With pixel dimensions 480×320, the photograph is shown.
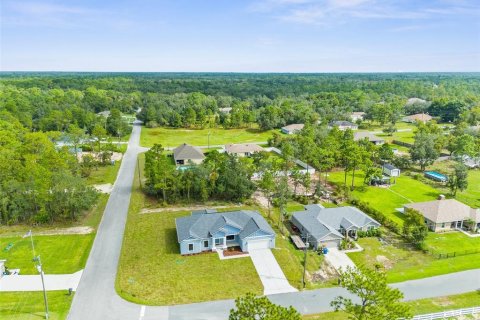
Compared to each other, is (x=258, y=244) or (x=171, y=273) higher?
(x=258, y=244)

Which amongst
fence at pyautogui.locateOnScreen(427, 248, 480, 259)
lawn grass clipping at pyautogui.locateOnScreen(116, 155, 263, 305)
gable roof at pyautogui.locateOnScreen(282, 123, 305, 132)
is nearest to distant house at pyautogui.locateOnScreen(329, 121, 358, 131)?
gable roof at pyautogui.locateOnScreen(282, 123, 305, 132)

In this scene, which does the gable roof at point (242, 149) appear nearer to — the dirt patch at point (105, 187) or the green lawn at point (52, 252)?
the dirt patch at point (105, 187)

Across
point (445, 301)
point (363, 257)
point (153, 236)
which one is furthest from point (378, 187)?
point (153, 236)

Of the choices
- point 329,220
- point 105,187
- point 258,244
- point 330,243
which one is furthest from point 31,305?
point 329,220

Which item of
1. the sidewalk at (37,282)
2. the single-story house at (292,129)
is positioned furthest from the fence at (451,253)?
the single-story house at (292,129)

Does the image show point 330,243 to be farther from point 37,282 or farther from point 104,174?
point 104,174

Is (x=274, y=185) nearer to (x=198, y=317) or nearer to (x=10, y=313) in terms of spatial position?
(x=198, y=317)

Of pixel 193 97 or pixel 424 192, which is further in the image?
pixel 193 97
